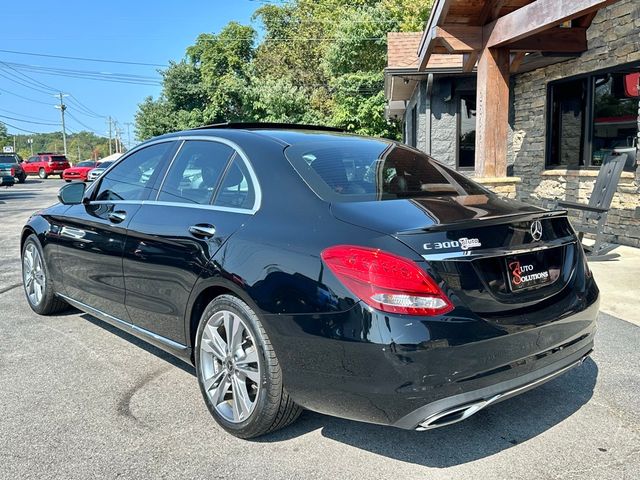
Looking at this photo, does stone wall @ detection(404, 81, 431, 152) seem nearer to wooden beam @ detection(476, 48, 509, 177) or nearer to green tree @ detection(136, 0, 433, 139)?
wooden beam @ detection(476, 48, 509, 177)

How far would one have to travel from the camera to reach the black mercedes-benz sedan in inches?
93.4

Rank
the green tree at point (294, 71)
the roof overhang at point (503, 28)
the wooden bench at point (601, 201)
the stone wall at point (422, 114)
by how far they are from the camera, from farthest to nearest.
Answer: the green tree at point (294, 71) → the stone wall at point (422, 114) → the wooden bench at point (601, 201) → the roof overhang at point (503, 28)

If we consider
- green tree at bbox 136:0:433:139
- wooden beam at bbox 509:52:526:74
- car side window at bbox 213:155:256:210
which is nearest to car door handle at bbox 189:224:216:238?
car side window at bbox 213:155:256:210

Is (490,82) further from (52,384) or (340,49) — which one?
(340,49)

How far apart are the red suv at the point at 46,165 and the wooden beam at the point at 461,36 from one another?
129 feet

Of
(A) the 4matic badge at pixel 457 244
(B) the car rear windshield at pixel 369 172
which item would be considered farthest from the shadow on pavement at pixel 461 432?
(B) the car rear windshield at pixel 369 172

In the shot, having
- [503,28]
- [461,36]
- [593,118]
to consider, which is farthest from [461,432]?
[593,118]

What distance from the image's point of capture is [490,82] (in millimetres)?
7828

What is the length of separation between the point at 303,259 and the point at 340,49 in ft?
72.1

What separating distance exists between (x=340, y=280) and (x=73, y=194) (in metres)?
2.96

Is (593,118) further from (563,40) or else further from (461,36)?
(461,36)

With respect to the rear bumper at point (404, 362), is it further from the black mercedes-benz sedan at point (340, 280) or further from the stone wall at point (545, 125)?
the stone wall at point (545, 125)

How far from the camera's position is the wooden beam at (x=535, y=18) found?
19.8 feet

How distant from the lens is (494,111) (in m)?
7.77
